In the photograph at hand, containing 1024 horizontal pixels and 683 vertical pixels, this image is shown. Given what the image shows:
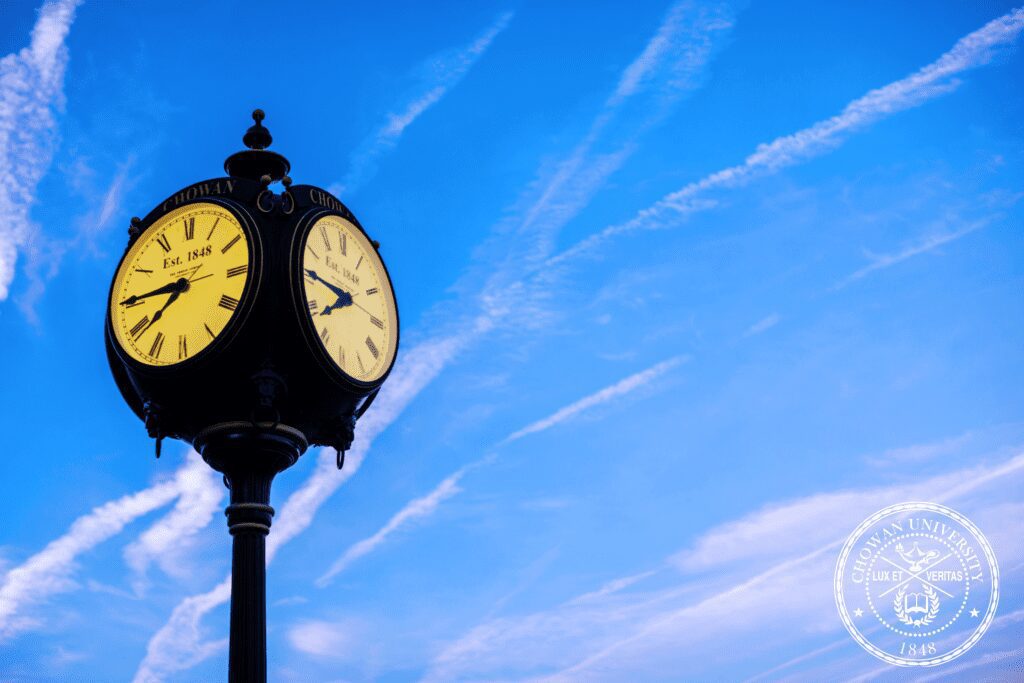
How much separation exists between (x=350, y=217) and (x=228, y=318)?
1266mm

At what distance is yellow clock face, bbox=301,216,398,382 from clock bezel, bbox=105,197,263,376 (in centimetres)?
28

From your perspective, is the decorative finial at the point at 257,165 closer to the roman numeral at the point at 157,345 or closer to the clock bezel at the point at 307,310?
the clock bezel at the point at 307,310

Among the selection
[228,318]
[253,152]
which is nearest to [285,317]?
[228,318]

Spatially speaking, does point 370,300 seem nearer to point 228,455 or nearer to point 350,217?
point 350,217

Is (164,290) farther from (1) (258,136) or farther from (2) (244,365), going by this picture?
(1) (258,136)

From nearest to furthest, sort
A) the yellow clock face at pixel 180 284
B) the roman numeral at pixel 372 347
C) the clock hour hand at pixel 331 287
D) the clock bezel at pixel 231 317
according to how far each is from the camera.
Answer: the clock bezel at pixel 231 317, the yellow clock face at pixel 180 284, the clock hour hand at pixel 331 287, the roman numeral at pixel 372 347

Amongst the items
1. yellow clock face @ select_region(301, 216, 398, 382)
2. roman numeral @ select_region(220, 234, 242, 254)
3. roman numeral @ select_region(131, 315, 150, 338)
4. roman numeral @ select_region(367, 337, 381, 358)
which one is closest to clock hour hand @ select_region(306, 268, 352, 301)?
yellow clock face @ select_region(301, 216, 398, 382)

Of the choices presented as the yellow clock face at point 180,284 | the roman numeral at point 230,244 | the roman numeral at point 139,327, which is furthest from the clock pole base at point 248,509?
the roman numeral at point 230,244

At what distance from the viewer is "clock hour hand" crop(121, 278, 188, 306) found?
7336 millimetres

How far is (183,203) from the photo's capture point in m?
7.57

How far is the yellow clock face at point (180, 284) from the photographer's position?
7137 mm

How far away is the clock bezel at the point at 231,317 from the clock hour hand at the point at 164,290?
12 centimetres

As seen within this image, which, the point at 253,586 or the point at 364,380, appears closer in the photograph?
the point at 253,586

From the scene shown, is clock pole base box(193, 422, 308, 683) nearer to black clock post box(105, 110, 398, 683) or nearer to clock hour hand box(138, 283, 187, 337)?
black clock post box(105, 110, 398, 683)
